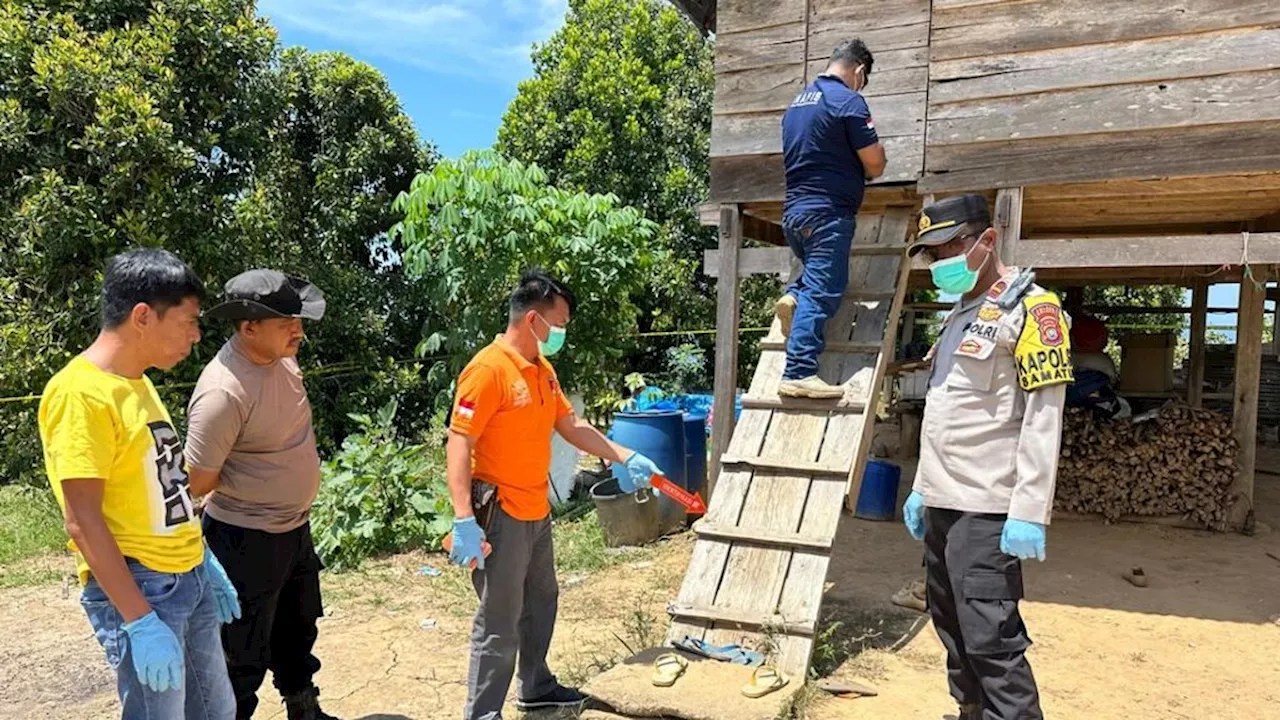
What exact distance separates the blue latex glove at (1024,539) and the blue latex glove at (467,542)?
1.78 metres

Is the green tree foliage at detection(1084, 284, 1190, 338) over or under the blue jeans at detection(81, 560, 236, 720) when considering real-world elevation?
A: over

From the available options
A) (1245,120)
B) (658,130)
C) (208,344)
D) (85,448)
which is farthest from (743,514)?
(658,130)

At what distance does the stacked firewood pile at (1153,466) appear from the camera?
22.1ft

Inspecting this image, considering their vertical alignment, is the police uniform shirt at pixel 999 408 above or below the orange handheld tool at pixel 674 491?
above

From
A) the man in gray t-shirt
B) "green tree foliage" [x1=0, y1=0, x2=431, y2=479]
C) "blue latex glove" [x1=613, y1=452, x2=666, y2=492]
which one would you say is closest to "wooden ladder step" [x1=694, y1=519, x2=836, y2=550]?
"blue latex glove" [x1=613, y1=452, x2=666, y2=492]

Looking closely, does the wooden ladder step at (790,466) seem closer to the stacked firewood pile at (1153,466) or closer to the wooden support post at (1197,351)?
the stacked firewood pile at (1153,466)

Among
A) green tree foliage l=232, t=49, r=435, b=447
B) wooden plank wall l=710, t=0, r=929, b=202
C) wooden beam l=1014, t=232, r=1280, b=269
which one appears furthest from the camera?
green tree foliage l=232, t=49, r=435, b=447

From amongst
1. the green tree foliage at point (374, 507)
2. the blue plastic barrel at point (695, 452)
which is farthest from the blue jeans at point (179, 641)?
the blue plastic barrel at point (695, 452)

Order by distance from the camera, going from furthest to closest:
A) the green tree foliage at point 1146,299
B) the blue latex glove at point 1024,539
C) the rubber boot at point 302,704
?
the green tree foliage at point 1146,299, the rubber boot at point 302,704, the blue latex glove at point 1024,539

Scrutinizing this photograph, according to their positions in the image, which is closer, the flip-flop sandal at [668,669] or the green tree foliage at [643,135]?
the flip-flop sandal at [668,669]

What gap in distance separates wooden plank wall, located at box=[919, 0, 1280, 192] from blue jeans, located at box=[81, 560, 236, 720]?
4534 millimetres

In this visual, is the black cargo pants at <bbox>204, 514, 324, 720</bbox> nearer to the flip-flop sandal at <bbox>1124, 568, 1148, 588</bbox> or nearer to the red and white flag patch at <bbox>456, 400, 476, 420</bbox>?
the red and white flag patch at <bbox>456, 400, 476, 420</bbox>

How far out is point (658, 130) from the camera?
14.0 meters

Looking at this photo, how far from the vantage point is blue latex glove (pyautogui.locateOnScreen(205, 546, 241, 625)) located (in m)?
2.57
